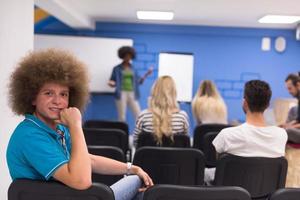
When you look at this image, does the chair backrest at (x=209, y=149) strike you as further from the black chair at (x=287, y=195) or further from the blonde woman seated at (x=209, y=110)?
the black chair at (x=287, y=195)

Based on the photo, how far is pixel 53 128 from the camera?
1.60 m

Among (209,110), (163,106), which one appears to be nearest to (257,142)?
(163,106)

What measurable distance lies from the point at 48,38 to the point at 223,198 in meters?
5.98

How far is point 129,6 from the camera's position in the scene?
5.29 metres

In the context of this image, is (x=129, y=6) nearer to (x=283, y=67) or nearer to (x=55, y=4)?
(x=55, y=4)

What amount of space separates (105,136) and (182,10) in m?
3.06

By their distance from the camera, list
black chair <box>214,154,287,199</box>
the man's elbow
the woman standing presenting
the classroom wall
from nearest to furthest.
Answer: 1. the man's elbow
2. black chair <box>214,154,287,199</box>
3. the classroom wall
4. the woman standing presenting

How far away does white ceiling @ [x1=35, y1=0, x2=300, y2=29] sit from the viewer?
4.73 m

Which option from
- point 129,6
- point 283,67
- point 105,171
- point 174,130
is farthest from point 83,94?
point 283,67

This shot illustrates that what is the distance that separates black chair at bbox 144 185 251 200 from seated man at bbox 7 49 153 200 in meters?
0.27

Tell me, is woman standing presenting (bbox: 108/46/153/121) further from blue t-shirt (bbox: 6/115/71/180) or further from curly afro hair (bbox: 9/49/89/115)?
blue t-shirt (bbox: 6/115/71/180)

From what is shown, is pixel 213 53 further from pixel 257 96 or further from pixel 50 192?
pixel 50 192

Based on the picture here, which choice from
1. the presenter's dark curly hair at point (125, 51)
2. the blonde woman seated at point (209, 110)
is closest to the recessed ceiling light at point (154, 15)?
the presenter's dark curly hair at point (125, 51)

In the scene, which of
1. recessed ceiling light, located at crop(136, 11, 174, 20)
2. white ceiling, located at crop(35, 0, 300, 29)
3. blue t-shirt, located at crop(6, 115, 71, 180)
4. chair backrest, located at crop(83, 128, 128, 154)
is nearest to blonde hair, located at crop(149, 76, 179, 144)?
chair backrest, located at crop(83, 128, 128, 154)
